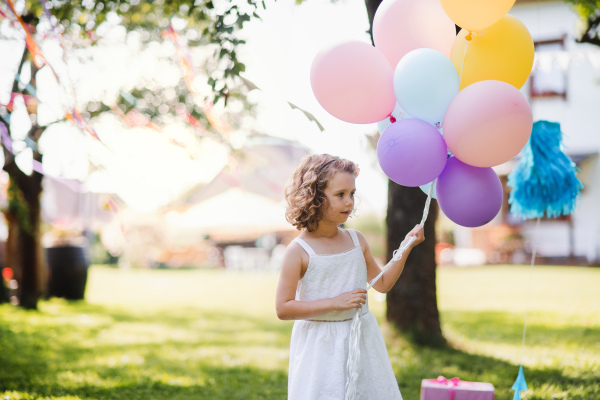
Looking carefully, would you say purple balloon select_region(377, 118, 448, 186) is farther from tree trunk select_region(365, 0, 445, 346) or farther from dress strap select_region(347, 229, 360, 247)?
tree trunk select_region(365, 0, 445, 346)

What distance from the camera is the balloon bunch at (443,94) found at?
2098mm

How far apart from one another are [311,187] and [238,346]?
3665 millimetres

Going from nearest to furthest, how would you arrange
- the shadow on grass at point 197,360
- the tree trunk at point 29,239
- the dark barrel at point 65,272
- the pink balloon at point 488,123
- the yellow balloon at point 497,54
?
1. the pink balloon at point 488,123
2. the yellow balloon at point 497,54
3. the shadow on grass at point 197,360
4. the tree trunk at point 29,239
5. the dark barrel at point 65,272

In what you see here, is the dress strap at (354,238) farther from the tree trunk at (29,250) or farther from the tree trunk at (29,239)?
the tree trunk at (29,250)

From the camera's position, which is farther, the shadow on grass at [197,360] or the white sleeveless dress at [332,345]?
the shadow on grass at [197,360]

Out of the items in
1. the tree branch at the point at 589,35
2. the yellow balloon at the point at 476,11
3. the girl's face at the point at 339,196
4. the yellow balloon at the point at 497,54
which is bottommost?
the girl's face at the point at 339,196

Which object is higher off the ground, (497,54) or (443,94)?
(497,54)

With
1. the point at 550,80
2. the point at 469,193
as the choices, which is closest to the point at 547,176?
the point at 469,193

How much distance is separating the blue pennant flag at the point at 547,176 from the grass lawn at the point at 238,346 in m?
1.37

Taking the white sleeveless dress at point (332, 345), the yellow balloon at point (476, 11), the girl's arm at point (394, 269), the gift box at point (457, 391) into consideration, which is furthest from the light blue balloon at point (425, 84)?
the gift box at point (457, 391)

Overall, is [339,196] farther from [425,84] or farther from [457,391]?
[457,391]

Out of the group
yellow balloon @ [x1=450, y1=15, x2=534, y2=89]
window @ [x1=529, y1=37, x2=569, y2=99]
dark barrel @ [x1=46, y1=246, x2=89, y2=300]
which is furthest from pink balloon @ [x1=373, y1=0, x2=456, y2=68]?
window @ [x1=529, y1=37, x2=569, y2=99]

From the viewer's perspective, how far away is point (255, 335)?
6191mm

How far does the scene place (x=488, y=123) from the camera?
6.78 ft
